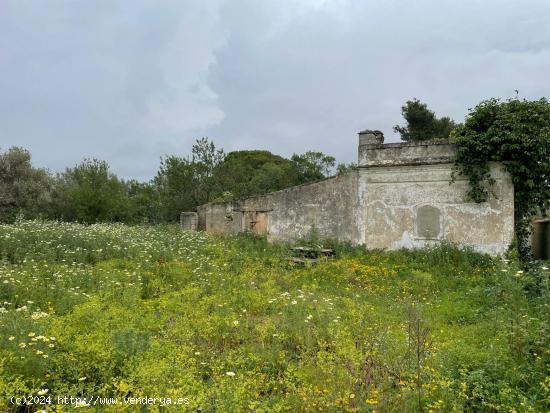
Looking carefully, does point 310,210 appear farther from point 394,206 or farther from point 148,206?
point 148,206

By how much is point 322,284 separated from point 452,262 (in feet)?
13.7

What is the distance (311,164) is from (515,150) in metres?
34.0

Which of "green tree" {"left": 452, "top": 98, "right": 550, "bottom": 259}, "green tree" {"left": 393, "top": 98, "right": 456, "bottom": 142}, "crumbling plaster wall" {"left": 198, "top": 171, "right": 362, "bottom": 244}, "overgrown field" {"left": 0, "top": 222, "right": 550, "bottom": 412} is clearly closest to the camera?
"overgrown field" {"left": 0, "top": 222, "right": 550, "bottom": 412}

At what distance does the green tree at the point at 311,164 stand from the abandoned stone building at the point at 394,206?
94.5ft

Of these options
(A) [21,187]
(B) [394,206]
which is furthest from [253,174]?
(B) [394,206]

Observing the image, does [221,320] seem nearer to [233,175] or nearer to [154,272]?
[154,272]

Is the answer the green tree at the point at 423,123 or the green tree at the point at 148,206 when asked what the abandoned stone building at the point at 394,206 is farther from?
the green tree at the point at 423,123

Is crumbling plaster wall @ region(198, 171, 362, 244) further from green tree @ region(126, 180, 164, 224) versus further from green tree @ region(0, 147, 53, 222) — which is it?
green tree @ region(0, 147, 53, 222)

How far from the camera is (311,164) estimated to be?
149 ft

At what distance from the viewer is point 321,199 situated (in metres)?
14.8

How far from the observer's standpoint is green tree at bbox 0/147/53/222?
24.8m

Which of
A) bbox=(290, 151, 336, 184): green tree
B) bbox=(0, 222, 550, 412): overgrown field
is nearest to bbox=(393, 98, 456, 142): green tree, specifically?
bbox=(290, 151, 336, 184): green tree

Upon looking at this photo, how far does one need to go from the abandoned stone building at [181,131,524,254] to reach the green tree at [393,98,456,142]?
76.1 feet

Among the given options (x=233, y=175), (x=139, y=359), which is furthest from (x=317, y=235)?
(x=233, y=175)
